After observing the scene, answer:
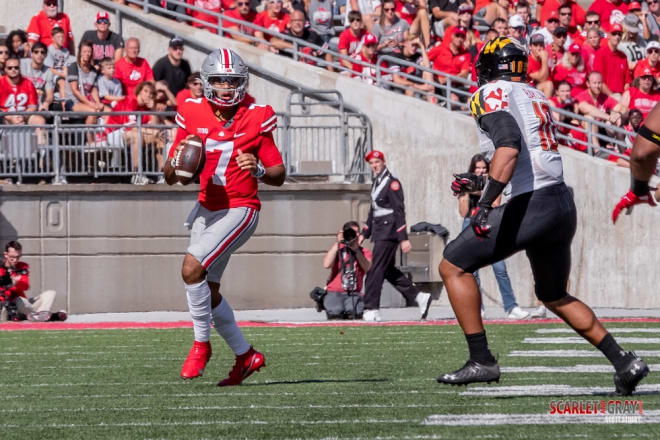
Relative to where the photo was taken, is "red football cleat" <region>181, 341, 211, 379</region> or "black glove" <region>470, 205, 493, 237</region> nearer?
"black glove" <region>470, 205, 493, 237</region>

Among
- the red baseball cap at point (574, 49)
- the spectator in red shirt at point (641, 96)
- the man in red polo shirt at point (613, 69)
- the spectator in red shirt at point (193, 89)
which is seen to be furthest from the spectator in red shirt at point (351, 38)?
the spectator in red shirt at point (641, 96)

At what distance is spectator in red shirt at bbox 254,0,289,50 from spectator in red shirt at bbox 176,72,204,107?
8.14ft

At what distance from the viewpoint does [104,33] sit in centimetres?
2017

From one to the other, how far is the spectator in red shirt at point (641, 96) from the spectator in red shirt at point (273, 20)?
562cm

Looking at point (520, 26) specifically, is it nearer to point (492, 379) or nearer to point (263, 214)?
point (263, 214)

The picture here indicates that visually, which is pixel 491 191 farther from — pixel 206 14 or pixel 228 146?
pixel 206 14

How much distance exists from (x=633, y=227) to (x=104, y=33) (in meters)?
8.19

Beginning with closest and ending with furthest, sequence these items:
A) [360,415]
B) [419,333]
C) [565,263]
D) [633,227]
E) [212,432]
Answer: [212,432] < [360,415] < [565,263] < [419,333] < [633,227]

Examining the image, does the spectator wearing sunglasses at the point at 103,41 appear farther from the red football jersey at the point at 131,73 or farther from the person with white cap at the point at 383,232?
the person with white cap at the point at 383,232

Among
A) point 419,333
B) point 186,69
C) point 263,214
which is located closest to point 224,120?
point 419,333

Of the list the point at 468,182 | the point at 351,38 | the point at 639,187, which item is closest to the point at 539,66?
the point at 351,38

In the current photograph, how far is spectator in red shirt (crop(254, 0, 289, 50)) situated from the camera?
21339 mm

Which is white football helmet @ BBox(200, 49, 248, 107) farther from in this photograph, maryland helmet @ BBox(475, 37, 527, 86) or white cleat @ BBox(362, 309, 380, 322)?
white cleat @ BBox(362, 309, 380, 322)

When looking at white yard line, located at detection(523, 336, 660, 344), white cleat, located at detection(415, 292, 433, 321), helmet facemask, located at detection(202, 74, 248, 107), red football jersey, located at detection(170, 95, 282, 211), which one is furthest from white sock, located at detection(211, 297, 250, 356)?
white cleat, located at detection(415, 292, 433, 321)
